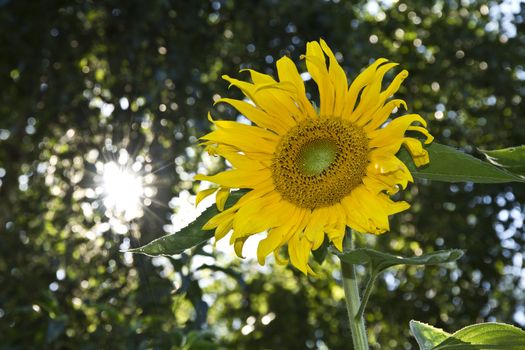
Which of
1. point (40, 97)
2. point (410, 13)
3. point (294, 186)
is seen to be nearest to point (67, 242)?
point (40, 97)

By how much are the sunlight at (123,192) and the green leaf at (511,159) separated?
1.75m

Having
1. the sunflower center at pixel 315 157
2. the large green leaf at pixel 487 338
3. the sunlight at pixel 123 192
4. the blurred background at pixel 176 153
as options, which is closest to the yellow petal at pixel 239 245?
the sunflower center at pixel 315 157

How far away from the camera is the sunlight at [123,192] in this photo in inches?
89.0

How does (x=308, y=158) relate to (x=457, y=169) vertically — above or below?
below

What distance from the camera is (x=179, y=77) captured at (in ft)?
8.22

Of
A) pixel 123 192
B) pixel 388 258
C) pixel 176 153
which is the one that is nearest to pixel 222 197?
pixel 388 258

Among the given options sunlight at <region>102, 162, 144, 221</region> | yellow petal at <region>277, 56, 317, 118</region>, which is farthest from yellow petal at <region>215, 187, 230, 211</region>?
sunlight at <region>102, 162, 144, 221</region>

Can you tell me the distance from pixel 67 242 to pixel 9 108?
0.71 m

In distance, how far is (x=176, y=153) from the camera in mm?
2600

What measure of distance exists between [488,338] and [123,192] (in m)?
1.75

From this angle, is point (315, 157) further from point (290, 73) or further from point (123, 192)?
point (123, 192)

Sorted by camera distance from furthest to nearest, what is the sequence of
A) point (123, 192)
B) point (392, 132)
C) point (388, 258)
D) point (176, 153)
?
point (176, 153)
point (123, 192)
point (392, 132)
point (388, 258)

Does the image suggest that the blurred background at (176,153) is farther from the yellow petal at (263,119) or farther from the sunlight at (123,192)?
the yellow petal at (263,119)

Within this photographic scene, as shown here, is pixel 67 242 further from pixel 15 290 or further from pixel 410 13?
pixel 410 13
